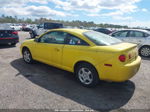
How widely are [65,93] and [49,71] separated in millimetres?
1751

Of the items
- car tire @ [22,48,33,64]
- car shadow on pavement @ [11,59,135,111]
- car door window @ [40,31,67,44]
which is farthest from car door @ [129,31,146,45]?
car tire @ [22,48,33,64]

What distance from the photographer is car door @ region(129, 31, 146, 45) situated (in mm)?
8133

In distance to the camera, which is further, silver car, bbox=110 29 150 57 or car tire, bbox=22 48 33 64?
silver car, bbox=110 29 150 57

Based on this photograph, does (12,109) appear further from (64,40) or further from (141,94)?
(141,94)

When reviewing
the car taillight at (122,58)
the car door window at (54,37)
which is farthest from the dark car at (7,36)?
the car taillight at (122,58)

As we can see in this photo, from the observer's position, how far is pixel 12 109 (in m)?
3.02

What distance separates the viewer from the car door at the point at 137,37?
8.13m

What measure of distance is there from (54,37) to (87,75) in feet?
5.87

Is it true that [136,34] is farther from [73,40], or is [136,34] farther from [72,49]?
[72,49]

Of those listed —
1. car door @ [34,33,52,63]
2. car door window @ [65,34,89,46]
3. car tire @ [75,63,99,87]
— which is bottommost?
car tire @ [75,63,99,87]

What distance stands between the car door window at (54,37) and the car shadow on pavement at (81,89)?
1115 mm

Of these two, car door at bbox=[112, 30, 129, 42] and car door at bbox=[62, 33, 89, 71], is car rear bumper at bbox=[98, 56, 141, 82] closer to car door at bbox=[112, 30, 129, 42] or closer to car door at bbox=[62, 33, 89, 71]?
car door at bbox=[62, 33, 89, 71]

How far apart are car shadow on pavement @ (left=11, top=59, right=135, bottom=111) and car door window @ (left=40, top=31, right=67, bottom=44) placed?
1.11 meters

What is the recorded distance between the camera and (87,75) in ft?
13.2
